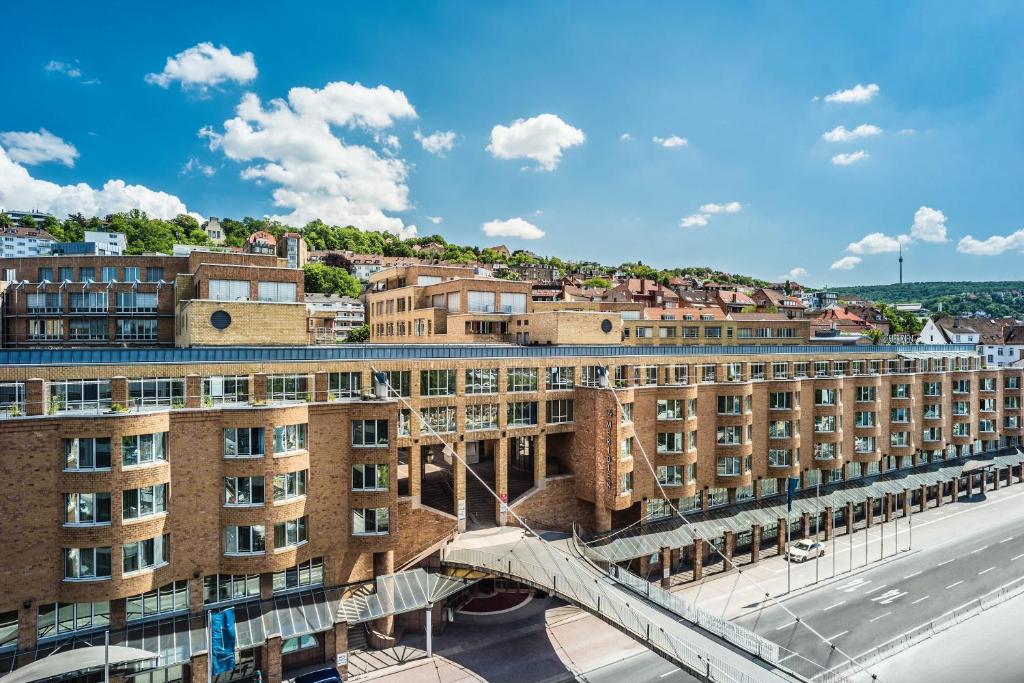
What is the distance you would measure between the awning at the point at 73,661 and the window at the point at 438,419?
19570 mm

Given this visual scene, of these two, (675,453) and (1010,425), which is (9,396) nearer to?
(675,453)

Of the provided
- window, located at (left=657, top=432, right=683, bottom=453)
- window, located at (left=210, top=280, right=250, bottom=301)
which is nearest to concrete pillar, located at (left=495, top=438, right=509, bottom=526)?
window, located at (left=657, top=432, right=683, bottom=453)

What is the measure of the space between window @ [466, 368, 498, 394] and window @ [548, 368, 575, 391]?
5.13m

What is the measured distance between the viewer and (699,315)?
293 ft

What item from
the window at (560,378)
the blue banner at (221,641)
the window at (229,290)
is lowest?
the blue banner at (221,641)

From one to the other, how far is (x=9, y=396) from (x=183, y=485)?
9.39 meters

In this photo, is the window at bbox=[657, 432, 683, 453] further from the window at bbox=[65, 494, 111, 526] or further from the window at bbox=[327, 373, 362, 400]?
the window at bbox=[65, 494, 111, 526]

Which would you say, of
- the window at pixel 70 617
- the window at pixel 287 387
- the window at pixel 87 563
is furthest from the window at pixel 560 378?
the window at pixel 70 617

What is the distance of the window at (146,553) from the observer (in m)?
29.4

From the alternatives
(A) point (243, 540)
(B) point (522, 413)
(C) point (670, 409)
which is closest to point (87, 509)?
(A) point (243, 540)

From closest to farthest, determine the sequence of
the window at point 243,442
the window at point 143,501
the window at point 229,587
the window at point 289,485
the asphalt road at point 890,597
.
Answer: the window at point 143,501 < the window at point 243,442 < the window at point 229,587 < the window at point 289,485 < the asphalt road at point 890,597

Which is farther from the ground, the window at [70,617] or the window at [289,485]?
the window at [289,485]

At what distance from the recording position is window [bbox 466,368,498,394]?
142ft

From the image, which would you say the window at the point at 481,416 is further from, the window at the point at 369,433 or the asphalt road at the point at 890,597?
the asphalt road at the point at 890,597
